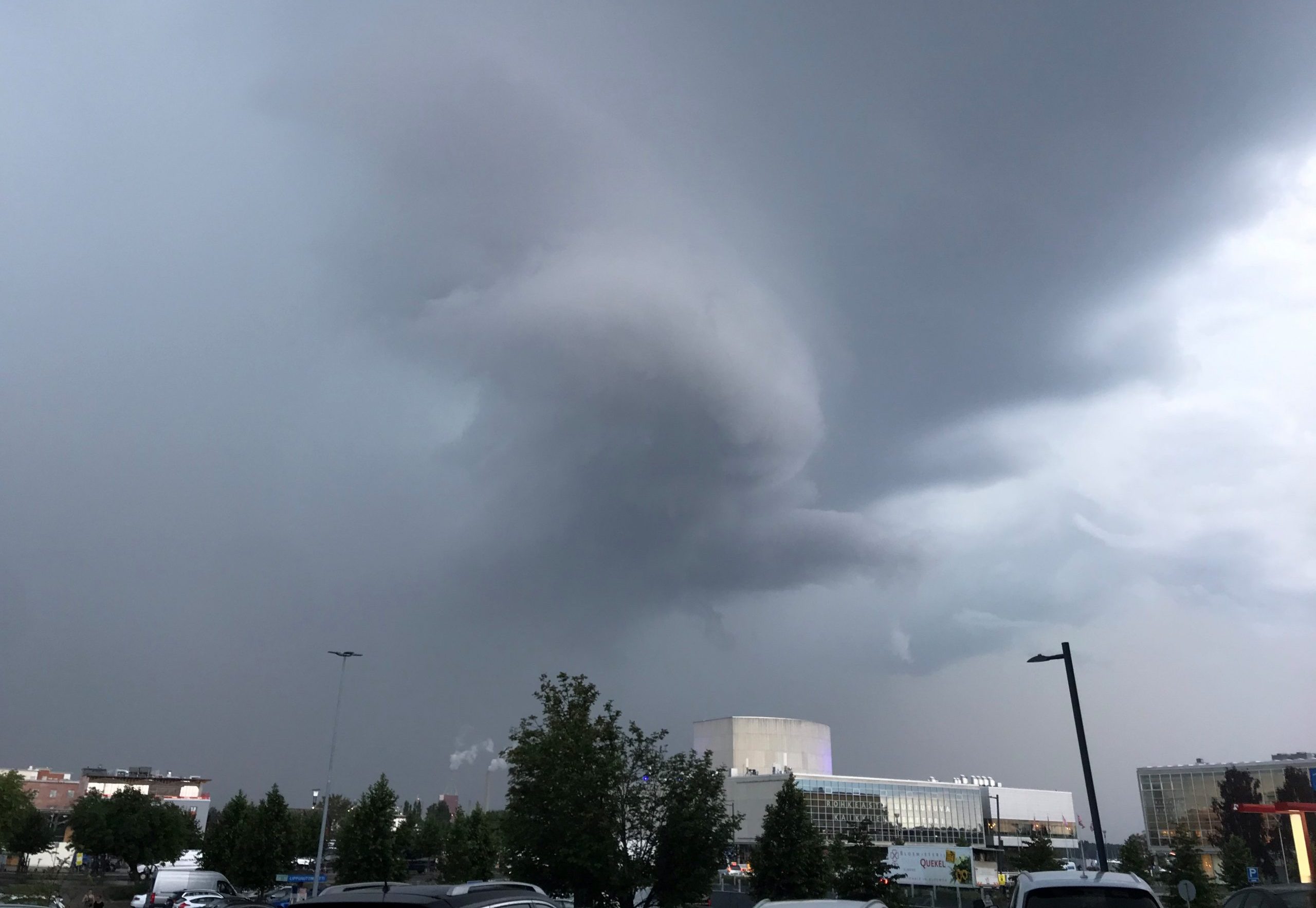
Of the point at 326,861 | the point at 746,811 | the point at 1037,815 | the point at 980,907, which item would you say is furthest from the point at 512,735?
the point at 1037,815

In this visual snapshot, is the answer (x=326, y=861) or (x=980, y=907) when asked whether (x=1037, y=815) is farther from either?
(x=980, y=907)

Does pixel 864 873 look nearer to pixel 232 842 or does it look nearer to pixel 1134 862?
pixel 1134 862

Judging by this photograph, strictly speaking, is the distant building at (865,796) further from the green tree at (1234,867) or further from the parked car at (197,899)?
the parked car at (197,899)

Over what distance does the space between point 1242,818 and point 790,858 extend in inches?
3497

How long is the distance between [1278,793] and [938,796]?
170 feet

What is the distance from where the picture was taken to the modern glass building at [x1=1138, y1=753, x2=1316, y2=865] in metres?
122

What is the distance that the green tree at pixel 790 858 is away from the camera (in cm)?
5091

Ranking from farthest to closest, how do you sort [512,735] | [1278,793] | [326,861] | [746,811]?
[746,811] < [1278,793] < [326,861] < [512,735]

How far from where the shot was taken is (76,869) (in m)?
106

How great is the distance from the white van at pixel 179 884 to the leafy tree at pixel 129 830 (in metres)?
37.9

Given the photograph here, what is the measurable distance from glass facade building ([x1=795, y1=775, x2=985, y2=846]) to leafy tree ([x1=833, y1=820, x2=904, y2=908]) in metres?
96.7

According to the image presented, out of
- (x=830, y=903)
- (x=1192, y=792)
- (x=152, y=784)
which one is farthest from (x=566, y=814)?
(x=152, y=784)

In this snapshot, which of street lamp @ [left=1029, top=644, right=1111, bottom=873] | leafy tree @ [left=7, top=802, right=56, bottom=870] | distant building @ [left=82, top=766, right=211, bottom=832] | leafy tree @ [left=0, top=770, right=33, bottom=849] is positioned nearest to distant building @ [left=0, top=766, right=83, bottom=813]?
distant building @ [left=82, top=766, right=211, bottom=832]

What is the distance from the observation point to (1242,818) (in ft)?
360
